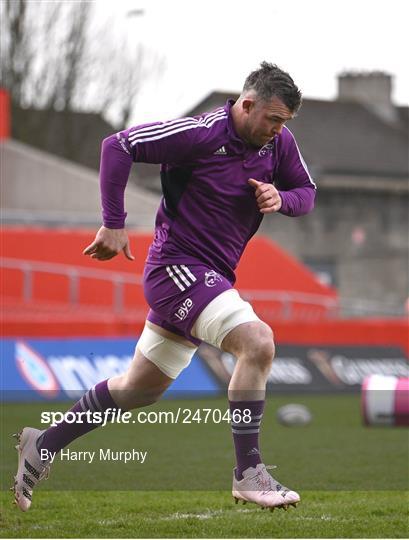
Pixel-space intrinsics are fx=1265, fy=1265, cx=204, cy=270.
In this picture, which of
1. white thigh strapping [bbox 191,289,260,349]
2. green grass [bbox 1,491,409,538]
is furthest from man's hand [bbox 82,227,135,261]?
green grass [bbox 1,491,409,538]

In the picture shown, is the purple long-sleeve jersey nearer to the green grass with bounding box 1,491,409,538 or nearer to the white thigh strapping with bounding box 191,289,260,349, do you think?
the white thigh strapping with bounding box 191,289,260,349

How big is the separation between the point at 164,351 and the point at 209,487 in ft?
7.23

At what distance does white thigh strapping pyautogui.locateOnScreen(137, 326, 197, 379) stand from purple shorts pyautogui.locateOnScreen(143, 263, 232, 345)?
7cm

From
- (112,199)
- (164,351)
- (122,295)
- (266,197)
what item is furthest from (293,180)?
(122,295)

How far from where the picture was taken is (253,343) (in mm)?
5801

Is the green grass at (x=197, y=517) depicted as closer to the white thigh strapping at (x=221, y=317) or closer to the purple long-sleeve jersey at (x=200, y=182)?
the white thigh strapping at (x=221, y=317)

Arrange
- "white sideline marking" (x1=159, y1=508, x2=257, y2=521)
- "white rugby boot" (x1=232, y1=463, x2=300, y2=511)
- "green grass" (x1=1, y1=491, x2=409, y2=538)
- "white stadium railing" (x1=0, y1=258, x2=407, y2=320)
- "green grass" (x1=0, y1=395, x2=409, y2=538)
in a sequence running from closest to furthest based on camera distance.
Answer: "white rugby boot" (x1=232, y1=463, x2=300, y2=511) < "green grass" (x1=1, y1=491, x2=409, y2=538) < "green grass" (x1=0, y1=395, x2=409, y2=538) < "white sideline marking" (x1=159, y1=508, x2=257, y2=521) < "white stadium railing" (x1=0, y1=258, x2=407, y2=320)

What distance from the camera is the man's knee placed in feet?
19.0

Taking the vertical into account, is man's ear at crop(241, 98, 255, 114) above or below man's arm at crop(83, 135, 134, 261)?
above

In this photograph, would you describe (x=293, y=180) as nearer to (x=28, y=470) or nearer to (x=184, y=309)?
(x=184, y=309)

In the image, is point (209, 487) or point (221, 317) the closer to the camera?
point (221, 317)

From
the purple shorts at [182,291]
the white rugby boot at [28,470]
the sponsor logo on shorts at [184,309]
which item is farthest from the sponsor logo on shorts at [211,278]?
the white rugby boot at [28,470]

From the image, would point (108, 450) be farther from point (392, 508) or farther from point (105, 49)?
point (105, 49)

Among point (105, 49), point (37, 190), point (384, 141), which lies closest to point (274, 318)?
point (37, 190)
